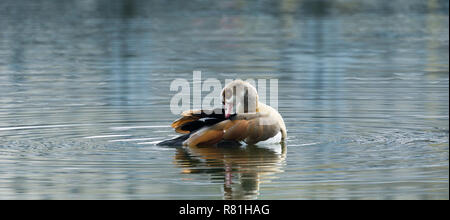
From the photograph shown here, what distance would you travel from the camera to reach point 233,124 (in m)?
13.2

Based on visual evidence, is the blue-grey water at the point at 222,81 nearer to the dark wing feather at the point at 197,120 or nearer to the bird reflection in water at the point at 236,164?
the bird reflection in water at the point at 236,164

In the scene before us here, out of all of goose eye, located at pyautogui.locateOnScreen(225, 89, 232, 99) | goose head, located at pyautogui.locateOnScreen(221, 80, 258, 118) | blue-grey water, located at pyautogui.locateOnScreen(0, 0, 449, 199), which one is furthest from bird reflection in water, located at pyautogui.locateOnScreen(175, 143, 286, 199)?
goose eye, located at pyautogui.locateOnScreen(225, 89, 232, 99)

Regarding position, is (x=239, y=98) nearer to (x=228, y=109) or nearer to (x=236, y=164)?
(x=228, y=109)

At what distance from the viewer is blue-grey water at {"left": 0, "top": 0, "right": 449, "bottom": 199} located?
11.0 metres

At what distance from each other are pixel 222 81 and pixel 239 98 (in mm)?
7499

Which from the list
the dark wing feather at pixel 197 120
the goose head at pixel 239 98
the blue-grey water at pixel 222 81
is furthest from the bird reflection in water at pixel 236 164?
the goose head at pixel 239 98

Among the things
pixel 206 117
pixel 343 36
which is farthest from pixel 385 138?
pixel 343 36

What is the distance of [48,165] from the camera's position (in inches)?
471

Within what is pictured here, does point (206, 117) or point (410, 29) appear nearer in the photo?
point (206, 117)

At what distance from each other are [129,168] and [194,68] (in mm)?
12035

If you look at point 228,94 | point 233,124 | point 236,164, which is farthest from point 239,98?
point 236,164

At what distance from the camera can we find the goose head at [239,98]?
13227mm

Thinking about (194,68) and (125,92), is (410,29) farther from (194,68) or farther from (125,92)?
(125,92)

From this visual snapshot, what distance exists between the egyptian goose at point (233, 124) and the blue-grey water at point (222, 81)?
173 mm
